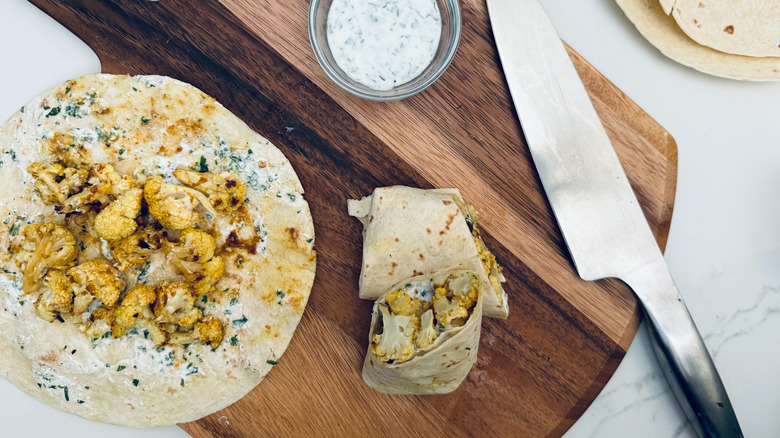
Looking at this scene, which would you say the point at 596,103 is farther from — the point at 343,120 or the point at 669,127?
the point at 343,120

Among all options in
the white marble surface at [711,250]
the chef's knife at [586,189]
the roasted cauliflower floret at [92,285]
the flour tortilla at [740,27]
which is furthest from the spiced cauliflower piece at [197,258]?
the flour tortilla at [740,27]

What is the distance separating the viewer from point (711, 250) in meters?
2.71

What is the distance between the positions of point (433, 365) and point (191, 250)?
118cm

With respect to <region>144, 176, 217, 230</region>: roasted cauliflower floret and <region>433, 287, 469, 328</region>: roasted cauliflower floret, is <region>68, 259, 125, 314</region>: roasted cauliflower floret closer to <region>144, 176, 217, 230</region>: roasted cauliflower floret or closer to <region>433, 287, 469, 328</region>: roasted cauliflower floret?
<region>144, 176, 217, 230</region>: roasted cauliflower floret

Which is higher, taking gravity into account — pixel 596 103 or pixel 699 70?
pixel 699 70

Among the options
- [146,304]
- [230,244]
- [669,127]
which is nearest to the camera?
[146,304]

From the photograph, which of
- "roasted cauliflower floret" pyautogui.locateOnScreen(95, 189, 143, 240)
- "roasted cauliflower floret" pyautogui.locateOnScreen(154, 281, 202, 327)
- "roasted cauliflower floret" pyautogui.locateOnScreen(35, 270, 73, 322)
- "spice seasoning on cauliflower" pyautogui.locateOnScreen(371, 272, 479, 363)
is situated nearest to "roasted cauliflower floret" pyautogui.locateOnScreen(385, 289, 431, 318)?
"spice seasoning on cauliflower" pyautogui.locateOnScreen(371, 272, 479, 363)

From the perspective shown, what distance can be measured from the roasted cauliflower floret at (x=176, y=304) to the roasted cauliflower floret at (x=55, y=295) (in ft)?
1.25

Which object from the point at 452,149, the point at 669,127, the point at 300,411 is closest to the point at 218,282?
the point at 300,411

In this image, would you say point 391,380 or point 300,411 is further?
point 300,411

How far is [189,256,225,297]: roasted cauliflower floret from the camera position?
228cm


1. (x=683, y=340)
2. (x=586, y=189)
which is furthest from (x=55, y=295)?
(x=683, y=340)

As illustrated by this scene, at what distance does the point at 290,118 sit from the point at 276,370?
125 centimetres

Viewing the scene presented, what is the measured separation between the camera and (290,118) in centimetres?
249
